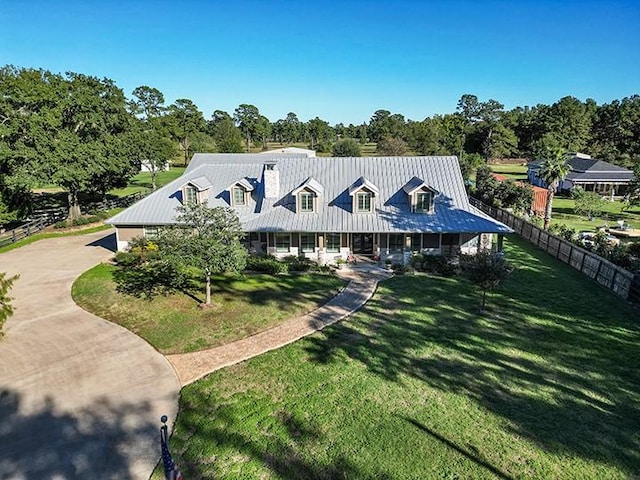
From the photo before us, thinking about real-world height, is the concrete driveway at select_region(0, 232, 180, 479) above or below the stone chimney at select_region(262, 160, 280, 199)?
below

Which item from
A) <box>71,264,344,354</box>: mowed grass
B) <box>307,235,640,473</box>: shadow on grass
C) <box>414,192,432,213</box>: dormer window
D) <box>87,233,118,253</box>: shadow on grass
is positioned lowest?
<box>307,235,640,473</box>: shadow on grass

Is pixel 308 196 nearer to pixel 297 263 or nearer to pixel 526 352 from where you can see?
pixel 297 263

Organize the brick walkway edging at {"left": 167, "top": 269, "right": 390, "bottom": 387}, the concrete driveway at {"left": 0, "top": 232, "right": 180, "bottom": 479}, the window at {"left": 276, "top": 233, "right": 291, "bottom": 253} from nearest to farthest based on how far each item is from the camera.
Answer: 1. the concrete driveway at {"left": 0, "top": 232, "right": 180, "bottom": 479}
2. the brick walkway edging at {"left": 167, "top": 269, "right": 390, "bottom": 387}
3. the window at {"left": 276, "top": 233, "right": 291, "bottom": 253}

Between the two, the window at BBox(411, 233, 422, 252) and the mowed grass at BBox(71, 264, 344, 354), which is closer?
the mowed grass at BBox(71, 264, 344, 354)

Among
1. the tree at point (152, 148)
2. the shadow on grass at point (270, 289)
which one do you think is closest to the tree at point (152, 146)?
the tree at point (152, 148)

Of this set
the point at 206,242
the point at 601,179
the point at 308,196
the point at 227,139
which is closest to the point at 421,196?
the point at 308,196

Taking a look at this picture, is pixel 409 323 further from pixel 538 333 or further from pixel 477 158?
pixel 477 158

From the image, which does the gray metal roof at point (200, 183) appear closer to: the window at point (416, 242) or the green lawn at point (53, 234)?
the green lawn at point (53, 234)

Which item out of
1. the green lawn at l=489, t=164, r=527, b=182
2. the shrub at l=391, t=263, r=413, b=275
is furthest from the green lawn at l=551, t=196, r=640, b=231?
the shrub at l=391, t=263, r=413, b=275

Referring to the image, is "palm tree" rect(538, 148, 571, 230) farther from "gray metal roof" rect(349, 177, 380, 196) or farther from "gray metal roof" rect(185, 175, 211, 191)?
"gray metal roof" rect(185, 175, 211, 191)
